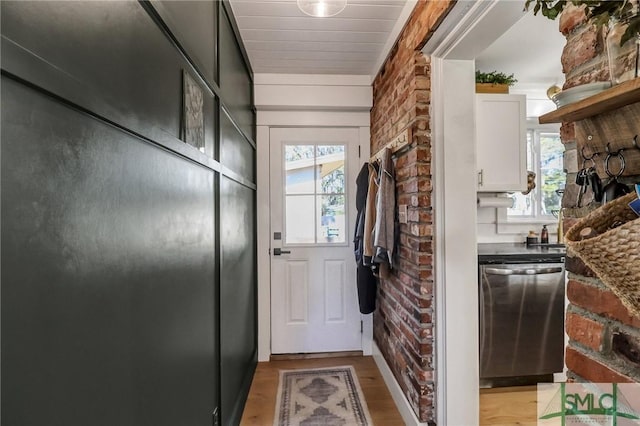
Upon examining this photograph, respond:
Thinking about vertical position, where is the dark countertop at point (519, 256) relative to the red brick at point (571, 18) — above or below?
below

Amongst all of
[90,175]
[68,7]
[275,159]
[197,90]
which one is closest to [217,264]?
[197,90]

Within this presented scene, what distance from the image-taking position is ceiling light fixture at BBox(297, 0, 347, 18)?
153cm

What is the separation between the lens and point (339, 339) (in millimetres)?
2844

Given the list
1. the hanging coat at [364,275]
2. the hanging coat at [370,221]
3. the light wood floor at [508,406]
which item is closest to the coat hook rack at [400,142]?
the hanging coat at [370,221]

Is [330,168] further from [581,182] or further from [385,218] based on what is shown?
[581,182]

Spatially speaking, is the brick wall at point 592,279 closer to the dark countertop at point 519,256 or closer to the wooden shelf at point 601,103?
the wooden shelf at point 601,103

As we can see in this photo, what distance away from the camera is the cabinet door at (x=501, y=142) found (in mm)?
2535

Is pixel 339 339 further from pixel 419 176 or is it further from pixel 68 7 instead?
pixel 68 7

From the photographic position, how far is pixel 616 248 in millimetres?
489

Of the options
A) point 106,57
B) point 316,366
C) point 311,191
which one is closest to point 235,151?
point 311,191

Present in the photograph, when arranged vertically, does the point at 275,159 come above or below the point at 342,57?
below

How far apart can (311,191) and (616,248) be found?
242 centimetres

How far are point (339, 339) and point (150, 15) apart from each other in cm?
268

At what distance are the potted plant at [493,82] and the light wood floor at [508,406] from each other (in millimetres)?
2325
